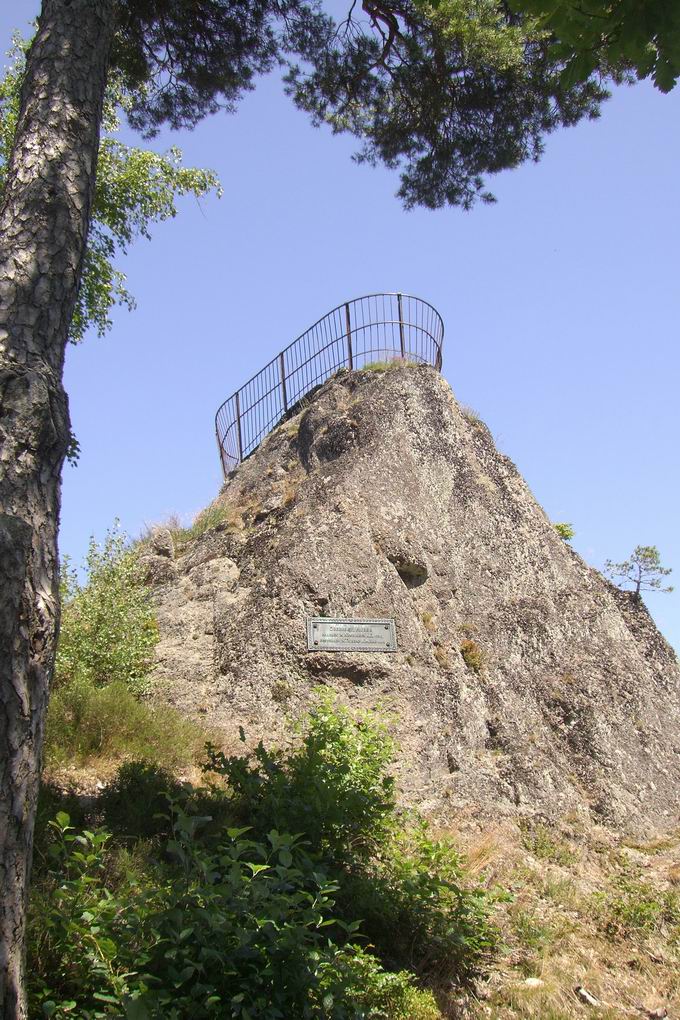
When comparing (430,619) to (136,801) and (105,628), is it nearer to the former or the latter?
(105,628)

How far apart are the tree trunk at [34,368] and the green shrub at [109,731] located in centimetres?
320

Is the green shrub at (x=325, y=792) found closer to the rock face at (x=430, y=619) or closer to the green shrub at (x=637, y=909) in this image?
the rock face at (x=430, y=619)

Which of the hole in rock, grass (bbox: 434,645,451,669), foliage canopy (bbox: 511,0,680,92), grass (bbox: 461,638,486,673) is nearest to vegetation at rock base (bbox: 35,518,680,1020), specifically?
grass (bbox: 434,645,451,669)

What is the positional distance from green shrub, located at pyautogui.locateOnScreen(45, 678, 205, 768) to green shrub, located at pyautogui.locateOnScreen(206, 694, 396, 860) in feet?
3.07

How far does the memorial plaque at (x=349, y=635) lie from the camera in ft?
30.1

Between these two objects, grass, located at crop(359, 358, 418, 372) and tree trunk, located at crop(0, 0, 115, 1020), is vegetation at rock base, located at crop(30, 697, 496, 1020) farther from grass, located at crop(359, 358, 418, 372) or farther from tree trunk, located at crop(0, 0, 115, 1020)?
grass, located at crop(359, 358, 418, 372)

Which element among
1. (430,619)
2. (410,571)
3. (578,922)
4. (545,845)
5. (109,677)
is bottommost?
(578,922)

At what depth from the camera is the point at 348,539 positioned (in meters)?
10.2

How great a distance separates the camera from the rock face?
8938 millimetres

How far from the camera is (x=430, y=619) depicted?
10.1 meters

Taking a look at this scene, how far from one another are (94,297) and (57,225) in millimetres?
7684

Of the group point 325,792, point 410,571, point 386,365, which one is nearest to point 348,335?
point 386,365

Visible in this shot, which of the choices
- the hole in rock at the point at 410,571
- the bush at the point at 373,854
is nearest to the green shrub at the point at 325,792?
the bush at the point at 373,854

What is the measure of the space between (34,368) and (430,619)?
648 centimetres
